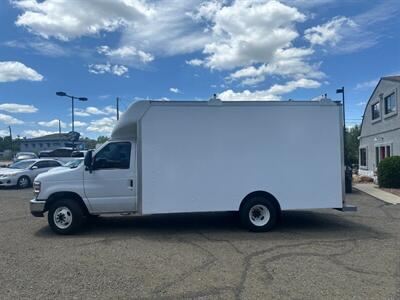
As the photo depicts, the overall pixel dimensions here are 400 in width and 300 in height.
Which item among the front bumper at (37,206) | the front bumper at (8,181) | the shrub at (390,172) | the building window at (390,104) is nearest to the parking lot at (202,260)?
the front bumper at (37,206)

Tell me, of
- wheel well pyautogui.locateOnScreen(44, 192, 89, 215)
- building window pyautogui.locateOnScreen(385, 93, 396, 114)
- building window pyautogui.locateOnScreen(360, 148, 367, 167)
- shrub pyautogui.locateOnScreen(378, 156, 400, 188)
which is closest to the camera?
wheel well pyautogui.locateOnScreen(44, 192, 89, 215)

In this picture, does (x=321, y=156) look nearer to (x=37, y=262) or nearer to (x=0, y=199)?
(x=37, y=262)

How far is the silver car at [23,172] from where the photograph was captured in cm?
1872

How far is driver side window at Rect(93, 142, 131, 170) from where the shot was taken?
8.02 m

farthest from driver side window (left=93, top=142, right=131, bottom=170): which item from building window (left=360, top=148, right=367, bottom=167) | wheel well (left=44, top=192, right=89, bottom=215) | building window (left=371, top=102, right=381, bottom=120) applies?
building window (left=360, top=148, right=367, bottom=167)

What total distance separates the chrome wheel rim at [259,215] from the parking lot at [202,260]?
30 centimetres

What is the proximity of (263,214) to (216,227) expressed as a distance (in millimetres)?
1260

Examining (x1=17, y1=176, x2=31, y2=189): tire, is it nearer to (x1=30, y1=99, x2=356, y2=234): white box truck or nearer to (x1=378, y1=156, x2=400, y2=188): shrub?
(x1=30, y1=99, x2=356, y2=234): white box truck

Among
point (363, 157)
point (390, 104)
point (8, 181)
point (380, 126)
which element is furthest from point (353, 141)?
point (8, 181)

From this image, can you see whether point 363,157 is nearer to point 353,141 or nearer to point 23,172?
point 353,141

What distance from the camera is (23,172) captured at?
1917 centimetres

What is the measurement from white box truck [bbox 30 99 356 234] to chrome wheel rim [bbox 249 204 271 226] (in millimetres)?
22

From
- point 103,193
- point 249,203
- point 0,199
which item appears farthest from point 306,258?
point 0,199

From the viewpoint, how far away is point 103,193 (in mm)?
8016
